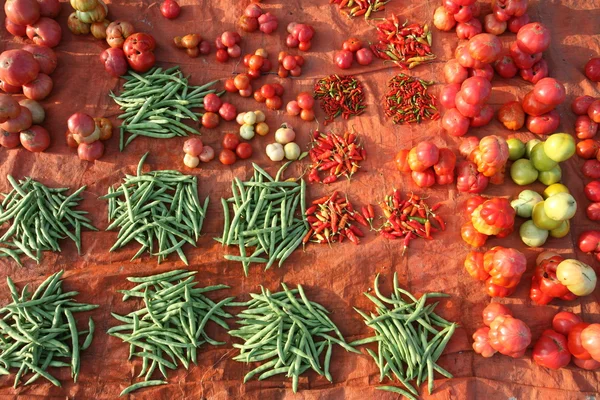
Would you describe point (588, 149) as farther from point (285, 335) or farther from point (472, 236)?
point (285, 335)

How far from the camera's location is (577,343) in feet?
14.2

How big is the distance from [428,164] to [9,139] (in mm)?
5057

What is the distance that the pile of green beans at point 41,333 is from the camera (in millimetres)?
4223

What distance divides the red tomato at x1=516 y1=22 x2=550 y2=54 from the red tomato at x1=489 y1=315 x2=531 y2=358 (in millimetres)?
3443

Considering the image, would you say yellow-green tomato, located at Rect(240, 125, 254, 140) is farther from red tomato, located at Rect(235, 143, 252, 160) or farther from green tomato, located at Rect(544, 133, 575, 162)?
green tomato, located at Rect(544, 133, 575, 162)

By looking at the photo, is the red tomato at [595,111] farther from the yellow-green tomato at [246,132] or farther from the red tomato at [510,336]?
the yellow-green tomato at [246,132]

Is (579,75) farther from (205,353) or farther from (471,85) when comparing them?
(205,353)

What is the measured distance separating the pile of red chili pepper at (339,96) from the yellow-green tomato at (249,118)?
0.93 meters

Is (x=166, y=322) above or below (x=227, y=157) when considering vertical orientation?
below

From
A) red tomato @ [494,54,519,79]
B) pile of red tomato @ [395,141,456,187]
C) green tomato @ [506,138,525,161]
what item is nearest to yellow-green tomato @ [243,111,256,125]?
pile of red tomato @ [395,141,456,187]

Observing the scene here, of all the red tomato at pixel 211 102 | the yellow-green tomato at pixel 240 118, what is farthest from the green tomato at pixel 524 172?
the red tomato at pixel 211 102

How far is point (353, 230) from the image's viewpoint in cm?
500

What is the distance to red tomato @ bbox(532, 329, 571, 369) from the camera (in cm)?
435

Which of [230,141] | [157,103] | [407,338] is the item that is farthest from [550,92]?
[157,103]
